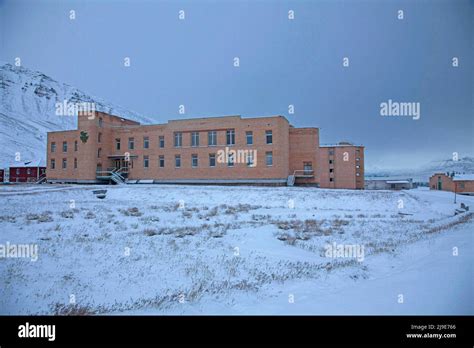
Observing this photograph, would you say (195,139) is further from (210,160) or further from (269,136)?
(269,136)

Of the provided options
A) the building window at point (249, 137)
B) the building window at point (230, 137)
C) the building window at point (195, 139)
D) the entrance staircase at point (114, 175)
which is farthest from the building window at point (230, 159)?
the entrance staircase at point (114, 175)

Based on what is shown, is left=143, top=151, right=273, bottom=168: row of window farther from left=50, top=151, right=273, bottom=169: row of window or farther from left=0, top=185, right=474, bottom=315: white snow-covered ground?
left=0, top=185, right=474, bottom=315: white snow-covered ground

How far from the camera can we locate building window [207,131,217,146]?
4206 centimetres

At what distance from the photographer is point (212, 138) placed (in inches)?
1665

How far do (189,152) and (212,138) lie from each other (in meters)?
3.97

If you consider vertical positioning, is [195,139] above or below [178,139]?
below

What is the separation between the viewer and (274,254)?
9.78 metres

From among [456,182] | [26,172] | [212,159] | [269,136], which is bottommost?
[456,182]

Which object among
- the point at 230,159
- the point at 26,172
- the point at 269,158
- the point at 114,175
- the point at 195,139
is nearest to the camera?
the point at 269,158

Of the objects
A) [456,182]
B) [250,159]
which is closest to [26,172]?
[250,159]

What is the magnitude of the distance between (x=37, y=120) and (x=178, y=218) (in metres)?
219

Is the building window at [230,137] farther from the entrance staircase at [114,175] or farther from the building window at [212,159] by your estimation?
the entrance staircase at [114,175]

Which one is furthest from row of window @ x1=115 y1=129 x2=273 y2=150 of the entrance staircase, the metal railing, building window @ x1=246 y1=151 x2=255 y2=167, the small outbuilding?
the small outbuilding

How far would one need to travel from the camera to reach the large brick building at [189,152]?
39.4 metres
